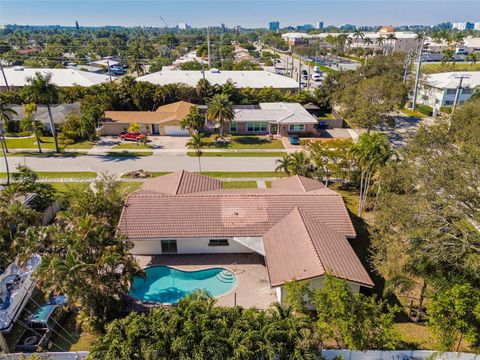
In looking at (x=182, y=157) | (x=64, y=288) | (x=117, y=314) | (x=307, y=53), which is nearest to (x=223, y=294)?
(x=117, y=314)

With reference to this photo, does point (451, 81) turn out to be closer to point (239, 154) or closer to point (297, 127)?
point (297, 127)

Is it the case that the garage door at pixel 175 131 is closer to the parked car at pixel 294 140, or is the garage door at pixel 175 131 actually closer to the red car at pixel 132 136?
the red car at pixel 132 136

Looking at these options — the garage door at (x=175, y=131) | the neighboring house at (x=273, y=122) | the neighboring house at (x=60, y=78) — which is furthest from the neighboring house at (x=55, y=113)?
the neighboring house at (x=273, y=122)

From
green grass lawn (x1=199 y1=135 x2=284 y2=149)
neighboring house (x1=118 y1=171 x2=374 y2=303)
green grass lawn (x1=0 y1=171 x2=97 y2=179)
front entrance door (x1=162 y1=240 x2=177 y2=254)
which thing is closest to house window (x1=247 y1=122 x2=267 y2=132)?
green grass lawn (x1=199 y1=135 x2=284 y2=149)

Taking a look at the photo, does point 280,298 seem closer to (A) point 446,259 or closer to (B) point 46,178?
(A) point 446,259

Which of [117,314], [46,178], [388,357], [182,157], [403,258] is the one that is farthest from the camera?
[182,157]

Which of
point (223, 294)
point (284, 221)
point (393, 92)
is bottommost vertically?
point (223, 294)

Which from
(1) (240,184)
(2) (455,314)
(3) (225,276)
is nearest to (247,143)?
(1) (240,184)
